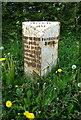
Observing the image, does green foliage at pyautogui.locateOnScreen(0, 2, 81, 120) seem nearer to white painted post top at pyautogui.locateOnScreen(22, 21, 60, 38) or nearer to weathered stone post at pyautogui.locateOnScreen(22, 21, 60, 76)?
weathered stone post at pyautogui.locateOnScreen(22, 21, 60, 76)

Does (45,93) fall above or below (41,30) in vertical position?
below

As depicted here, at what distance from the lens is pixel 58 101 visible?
6.54 ft

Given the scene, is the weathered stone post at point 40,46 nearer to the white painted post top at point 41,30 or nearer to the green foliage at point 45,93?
the white painted post top at point 41,30

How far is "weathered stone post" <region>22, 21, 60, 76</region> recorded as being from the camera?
2.26 m


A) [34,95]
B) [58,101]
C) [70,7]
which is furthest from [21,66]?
[70,7]

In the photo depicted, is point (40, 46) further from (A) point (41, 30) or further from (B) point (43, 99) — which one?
(B) point (43, 99)

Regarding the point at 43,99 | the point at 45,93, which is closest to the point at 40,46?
the point at 45,93

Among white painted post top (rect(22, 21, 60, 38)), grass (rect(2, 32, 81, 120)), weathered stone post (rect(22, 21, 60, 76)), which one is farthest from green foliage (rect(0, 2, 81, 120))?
white painted post top (rect(22, 21, 60, 38))

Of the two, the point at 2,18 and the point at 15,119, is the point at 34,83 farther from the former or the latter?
the point at 2,18

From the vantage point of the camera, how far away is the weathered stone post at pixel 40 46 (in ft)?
7.43

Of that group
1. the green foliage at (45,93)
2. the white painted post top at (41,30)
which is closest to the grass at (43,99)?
Answer: the green foliage at (45,93)

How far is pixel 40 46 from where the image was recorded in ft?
7.39

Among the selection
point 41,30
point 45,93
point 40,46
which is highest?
point 41,30

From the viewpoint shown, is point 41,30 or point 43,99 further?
point 41,30
